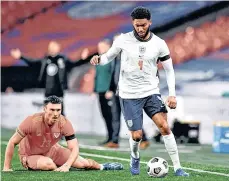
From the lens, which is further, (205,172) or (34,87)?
(34,87)

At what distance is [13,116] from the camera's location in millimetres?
21625

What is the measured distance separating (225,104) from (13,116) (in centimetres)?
608

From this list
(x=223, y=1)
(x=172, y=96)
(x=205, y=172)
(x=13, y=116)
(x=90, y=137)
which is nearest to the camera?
(x=172, y=96)

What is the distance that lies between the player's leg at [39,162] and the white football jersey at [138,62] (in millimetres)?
1252

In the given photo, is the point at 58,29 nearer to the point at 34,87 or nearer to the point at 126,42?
the point at 34,87

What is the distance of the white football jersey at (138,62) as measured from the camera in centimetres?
982

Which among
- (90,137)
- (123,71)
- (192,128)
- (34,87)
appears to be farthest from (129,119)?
(34,87)

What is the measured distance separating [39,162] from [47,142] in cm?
25

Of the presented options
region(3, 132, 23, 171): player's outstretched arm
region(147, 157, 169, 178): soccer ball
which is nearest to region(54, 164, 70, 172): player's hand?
region(3, 132, 23, 171): player's outstretched arm

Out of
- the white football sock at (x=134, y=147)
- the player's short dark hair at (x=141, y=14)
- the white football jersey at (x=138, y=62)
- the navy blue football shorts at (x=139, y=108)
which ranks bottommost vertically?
the white football sock at (x=134, y=147)

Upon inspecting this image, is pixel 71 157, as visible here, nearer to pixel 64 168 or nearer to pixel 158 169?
pixel 64 168

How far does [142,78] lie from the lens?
989 cm

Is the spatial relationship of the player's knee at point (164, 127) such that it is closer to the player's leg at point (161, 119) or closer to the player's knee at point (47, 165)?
the player's leg at point (161, 119)

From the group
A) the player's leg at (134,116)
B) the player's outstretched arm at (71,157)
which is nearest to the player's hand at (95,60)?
the player's leg at (134,116)
